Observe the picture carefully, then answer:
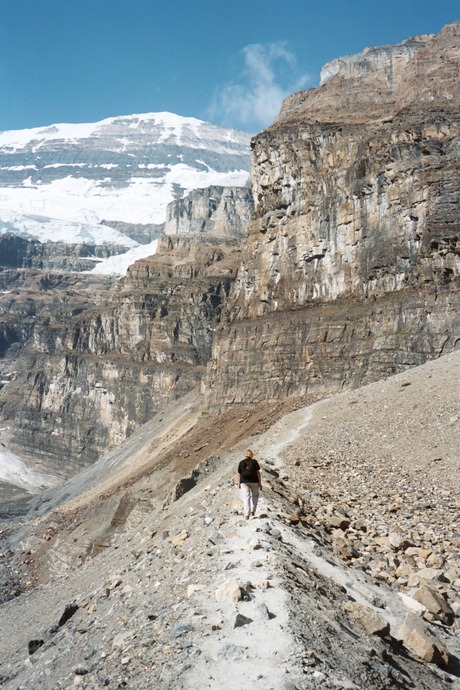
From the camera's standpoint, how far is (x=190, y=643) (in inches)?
318

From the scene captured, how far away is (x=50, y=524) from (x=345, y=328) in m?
30.5

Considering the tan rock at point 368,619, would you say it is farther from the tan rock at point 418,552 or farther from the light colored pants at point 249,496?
the light colored pants at point 249,496

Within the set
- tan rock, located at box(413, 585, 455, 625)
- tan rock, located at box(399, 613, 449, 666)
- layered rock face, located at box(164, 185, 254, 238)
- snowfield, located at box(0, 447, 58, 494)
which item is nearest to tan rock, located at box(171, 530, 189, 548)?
tan rock, located at box(413, 585, 455, 625)

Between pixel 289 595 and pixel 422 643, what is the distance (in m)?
1.97

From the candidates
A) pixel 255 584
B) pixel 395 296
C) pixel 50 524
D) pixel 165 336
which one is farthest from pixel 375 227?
pixel 165 336

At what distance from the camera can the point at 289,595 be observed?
30.3 feet

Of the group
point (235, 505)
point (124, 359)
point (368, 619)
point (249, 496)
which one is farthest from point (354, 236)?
point (124, 359)

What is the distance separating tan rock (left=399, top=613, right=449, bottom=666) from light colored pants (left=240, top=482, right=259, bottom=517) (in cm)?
468

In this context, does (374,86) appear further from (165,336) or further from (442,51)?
(165,336)

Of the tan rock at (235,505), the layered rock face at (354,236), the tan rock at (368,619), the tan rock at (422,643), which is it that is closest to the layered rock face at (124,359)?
the layered rock face at (354,236)

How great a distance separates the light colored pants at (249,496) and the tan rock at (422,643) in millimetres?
4677

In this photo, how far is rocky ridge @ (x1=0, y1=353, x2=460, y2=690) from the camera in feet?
25.5

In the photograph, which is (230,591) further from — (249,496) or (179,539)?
(179,539)

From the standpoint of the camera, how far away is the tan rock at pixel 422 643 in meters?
8.75
